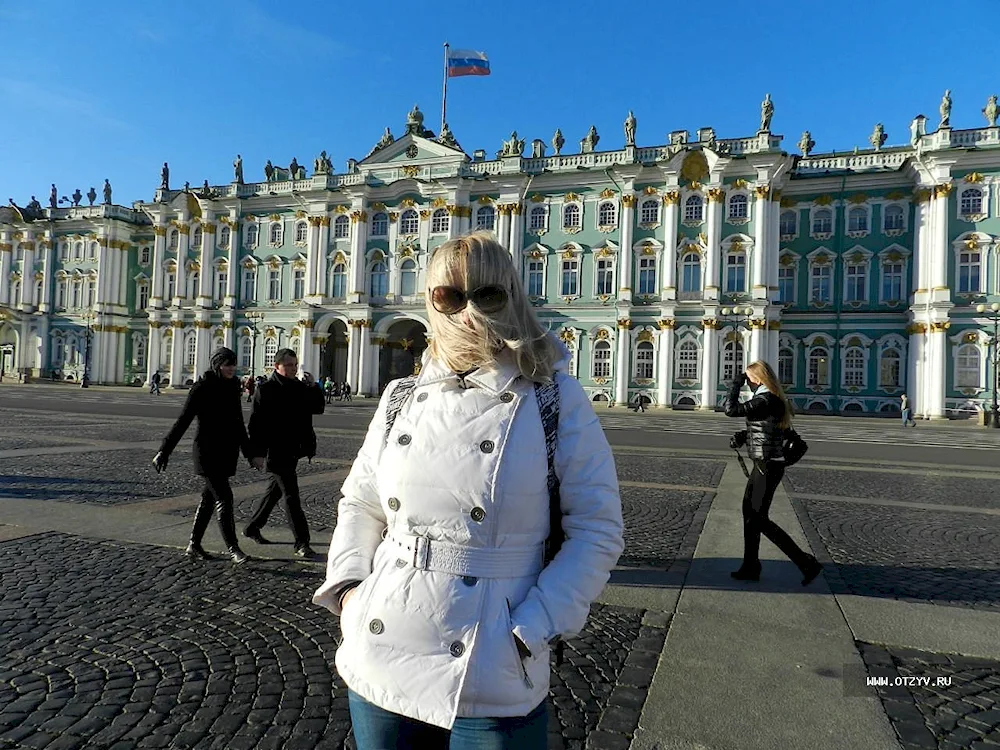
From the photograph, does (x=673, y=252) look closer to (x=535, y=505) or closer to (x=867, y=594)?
(x=867, y=594)

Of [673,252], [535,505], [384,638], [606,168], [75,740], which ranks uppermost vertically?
[606,168]

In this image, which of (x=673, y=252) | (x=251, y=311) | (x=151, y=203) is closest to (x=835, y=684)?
(x=673, y=252)

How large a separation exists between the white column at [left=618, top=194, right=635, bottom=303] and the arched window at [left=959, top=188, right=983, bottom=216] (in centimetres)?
1646

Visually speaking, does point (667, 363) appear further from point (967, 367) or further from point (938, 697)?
point (938, 697)

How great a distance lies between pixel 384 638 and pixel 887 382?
39934 millimetres

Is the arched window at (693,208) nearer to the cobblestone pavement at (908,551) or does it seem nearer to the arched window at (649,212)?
the arched window at (649,212)

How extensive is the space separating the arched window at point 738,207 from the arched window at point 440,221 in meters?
16.7

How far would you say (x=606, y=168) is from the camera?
128ft

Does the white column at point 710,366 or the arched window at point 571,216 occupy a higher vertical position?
the arched window at point 571,216

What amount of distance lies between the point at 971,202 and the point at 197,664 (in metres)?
41.0

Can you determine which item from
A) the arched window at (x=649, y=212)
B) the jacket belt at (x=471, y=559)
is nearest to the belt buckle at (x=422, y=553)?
the jacket belt at (x=471, y=559)

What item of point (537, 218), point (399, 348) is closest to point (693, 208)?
point (537, 218)

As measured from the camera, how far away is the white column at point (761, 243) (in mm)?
35938

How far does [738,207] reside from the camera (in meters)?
36.9
